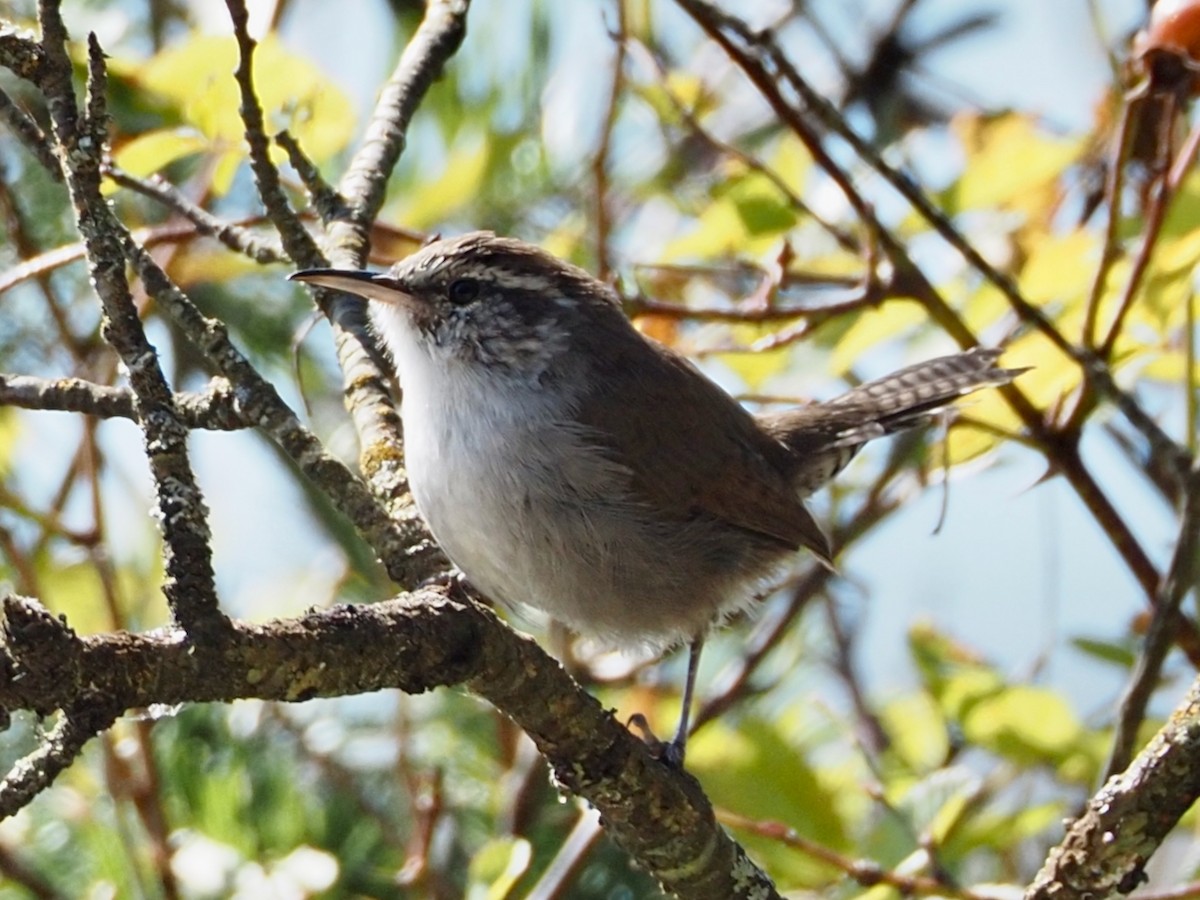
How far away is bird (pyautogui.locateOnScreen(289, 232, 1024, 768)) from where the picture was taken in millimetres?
2953

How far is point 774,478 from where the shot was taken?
11.9ft

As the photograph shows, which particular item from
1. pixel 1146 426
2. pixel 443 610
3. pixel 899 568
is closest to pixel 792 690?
pixel 1146 426

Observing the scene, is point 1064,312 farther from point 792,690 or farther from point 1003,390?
point 792,690

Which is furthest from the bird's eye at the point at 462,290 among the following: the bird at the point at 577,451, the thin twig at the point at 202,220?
the thin twig at the point at 202,220

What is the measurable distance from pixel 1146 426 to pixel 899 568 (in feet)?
19.6

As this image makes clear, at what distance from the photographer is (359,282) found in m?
2.93

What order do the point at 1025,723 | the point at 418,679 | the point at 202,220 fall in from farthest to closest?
the point at 1025,723 < the point at 202,220 < the point at 418,679

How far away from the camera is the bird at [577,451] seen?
2953 millimetres

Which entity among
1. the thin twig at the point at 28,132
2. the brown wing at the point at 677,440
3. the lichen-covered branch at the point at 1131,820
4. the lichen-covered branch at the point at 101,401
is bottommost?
the lichen-covered branch at the point at 1131,820

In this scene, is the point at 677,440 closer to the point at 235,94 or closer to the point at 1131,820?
the point at 235,94

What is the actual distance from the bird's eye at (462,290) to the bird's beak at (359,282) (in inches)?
5.7

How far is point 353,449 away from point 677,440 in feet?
3.92

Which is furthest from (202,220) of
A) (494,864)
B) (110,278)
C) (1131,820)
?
(1131,820)

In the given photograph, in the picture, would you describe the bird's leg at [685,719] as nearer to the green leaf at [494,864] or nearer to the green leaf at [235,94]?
the green leaf at [494,864]
